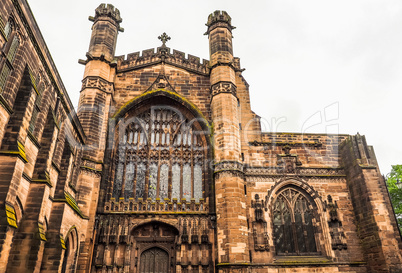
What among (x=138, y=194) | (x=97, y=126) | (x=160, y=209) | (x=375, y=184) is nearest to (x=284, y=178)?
(x=375, y=184)

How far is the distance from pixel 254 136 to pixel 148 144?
5.33 meters

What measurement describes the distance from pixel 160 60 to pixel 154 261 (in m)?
10.4

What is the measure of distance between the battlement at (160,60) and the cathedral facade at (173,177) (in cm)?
8

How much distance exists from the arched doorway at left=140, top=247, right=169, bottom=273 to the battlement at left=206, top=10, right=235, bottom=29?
41.1 feet

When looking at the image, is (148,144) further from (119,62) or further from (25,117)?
(25,117)

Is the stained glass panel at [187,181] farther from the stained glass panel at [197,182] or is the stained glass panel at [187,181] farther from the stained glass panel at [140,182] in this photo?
the stained glass panel at [140,182]

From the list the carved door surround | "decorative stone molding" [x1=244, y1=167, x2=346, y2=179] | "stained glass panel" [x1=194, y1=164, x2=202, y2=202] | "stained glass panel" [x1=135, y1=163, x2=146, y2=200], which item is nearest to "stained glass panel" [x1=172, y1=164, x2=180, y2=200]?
"stained glass panel" [x1=194, y1=164, x2=202, y2=202]

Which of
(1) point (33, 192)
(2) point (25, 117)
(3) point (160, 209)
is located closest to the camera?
(2) point (25, 117)

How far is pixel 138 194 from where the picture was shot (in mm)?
14508

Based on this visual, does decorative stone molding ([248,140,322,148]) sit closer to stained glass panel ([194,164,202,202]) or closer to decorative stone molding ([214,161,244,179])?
decorative stone molding ([214,161,244,179])

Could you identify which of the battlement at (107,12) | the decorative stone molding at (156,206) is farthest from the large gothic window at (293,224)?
the battlement at (107,12)

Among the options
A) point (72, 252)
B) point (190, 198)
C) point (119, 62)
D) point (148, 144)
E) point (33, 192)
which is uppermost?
point (119, 62)

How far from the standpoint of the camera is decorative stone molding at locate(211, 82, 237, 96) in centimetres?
1579

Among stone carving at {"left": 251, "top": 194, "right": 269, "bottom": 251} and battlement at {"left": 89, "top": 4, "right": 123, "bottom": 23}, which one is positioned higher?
battlement at {"left": 89, "top": 4, "right": 123, "bottom": 23}
